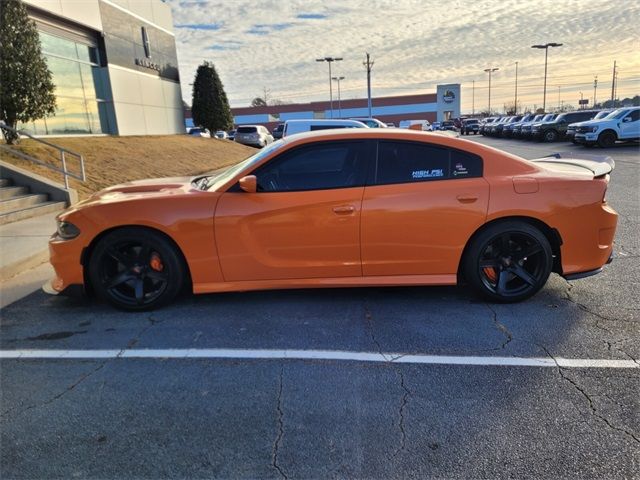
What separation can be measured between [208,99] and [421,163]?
88.8 feet

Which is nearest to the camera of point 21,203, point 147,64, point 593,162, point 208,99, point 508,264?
point 508,264

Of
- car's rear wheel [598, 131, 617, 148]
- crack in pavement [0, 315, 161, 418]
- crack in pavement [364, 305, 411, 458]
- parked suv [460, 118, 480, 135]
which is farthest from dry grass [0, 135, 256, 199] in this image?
parked suv [460, 118, 480, 135]

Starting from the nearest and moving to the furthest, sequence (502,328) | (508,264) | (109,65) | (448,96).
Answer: (502,328)
(508,264)
(109,65)
(448,96)

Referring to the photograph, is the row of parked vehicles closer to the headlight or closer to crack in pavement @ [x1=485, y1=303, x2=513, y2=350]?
crack in pavement @ [x1=485, y1=303, x2=513, y2=350]

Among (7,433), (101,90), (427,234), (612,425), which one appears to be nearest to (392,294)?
(427,234)

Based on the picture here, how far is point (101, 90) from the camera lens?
63.7 feet

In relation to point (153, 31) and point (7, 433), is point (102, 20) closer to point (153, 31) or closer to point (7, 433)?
point (153, 31)

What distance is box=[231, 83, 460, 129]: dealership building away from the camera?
8700 centimetres

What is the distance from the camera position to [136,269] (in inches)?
164

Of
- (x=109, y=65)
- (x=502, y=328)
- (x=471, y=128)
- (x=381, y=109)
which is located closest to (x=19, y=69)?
(x=109, y=65)

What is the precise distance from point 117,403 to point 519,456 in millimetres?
2294

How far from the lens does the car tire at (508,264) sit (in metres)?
4.12

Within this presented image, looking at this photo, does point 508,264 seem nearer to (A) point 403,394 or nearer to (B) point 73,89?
(A) point 403,394

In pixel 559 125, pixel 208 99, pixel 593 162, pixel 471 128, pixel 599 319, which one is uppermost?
pixel 208 99
